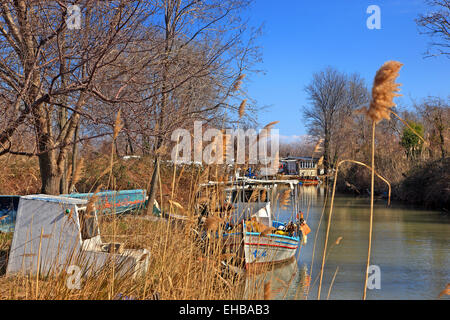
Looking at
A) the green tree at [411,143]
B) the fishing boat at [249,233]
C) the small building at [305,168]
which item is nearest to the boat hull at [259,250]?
the fishing boat at [249,233]

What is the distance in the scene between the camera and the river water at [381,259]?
10.7 meters

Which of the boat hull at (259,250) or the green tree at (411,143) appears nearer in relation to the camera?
the boat hull at (259,250)

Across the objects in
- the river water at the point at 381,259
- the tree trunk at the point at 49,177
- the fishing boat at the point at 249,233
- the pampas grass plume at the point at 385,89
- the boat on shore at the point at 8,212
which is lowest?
the river water at the point at 381,259

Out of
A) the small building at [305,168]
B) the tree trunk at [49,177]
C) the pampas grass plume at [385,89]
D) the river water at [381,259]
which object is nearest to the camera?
the pampas grass plume at [385,89]

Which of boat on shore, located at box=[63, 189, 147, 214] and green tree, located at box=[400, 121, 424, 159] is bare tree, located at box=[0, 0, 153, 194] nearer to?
boat on shore, located at box=[63, 189, 147, 214]

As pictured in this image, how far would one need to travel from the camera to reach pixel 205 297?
3.53 m

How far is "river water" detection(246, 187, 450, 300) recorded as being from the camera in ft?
35.1

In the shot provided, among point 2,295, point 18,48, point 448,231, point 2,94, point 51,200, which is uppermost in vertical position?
point 18,48

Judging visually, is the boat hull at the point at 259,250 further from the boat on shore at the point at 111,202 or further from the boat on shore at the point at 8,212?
the boat on shore at the point at 8,212

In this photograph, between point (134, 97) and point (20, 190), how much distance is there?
1104 centimetres

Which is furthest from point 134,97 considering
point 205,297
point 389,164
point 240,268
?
point 389,164

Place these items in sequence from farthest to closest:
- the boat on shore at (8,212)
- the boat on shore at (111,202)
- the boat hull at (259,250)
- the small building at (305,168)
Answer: the boat on shore at (8,212) < the small building at (305,168) < the boat on shore at (111,202) < the boat hull at (259,250)

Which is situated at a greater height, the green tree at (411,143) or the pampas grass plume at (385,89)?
the green tree at (411,143)
